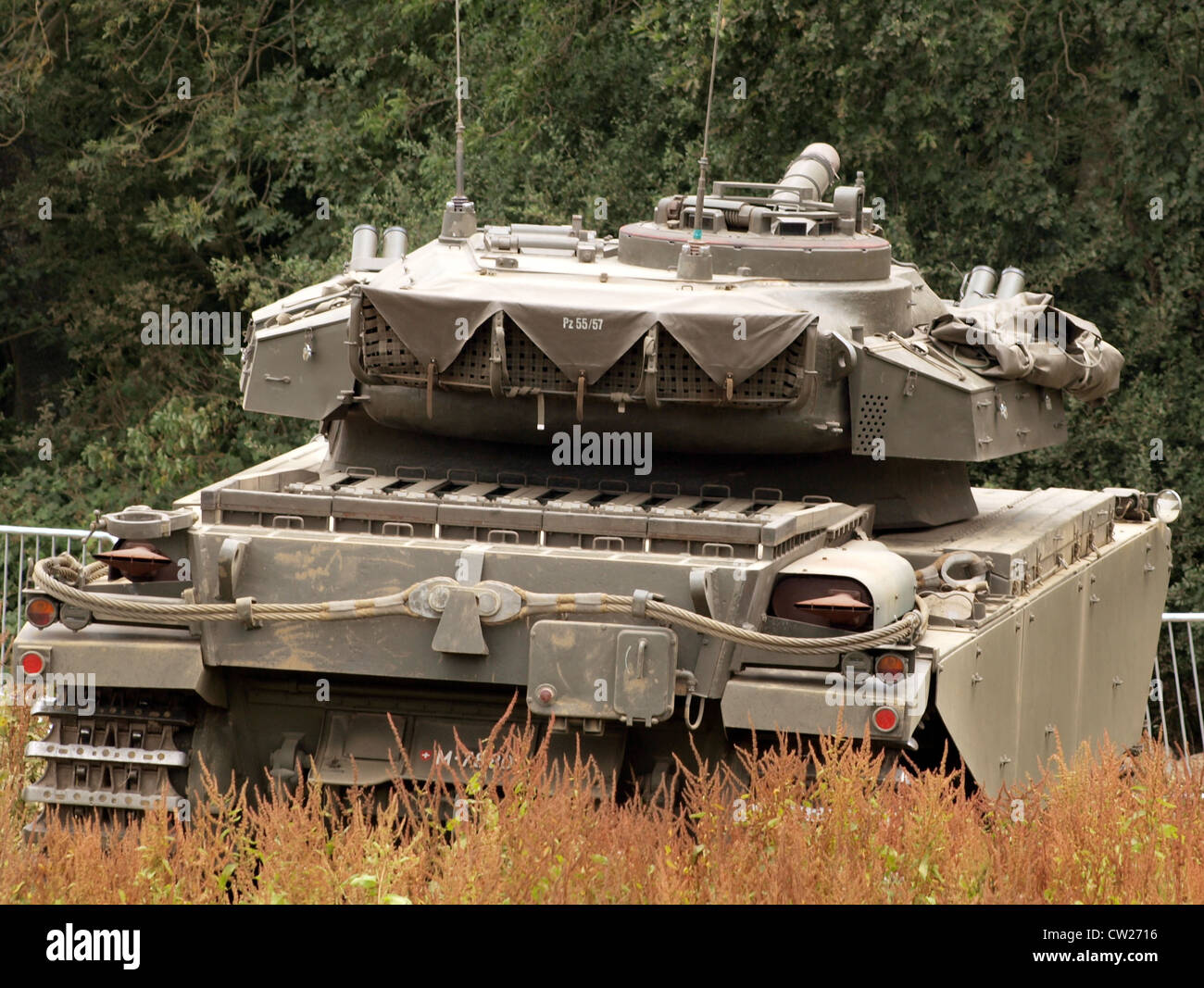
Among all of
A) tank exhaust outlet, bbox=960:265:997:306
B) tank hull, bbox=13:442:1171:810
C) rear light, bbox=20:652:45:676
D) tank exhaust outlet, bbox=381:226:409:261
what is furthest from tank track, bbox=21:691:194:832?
tank exhaust outlet, bbox=960:265:997:306

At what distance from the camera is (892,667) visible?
7.03m

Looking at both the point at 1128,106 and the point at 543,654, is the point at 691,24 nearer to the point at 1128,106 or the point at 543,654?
the point at 1128,106

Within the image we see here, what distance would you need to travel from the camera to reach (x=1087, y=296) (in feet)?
56.6

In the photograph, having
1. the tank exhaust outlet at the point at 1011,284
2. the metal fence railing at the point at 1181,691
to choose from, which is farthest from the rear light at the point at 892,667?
the metal fence railing at the point at 1181,691

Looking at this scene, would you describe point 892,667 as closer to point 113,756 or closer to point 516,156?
point 113,756

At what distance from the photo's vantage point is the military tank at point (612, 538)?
715cm

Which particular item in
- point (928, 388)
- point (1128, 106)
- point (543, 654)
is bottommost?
point (543, 654)

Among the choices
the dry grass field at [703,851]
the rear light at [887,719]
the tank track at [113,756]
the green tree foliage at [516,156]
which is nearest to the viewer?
the dry grass field at [703,851]

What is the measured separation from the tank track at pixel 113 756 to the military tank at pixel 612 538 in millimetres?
16

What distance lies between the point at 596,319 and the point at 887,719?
2214 mm

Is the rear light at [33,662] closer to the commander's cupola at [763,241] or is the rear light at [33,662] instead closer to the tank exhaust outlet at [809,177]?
the commander's cupola at [763,241]

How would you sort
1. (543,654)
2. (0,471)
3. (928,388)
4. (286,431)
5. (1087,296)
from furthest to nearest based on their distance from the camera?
1. (0,471)
2. (286,431)
3. (1087,296)
4. (928,388)
5. (543,654)

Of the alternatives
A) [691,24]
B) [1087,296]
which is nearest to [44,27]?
[691,24]

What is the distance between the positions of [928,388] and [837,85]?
7853mm
